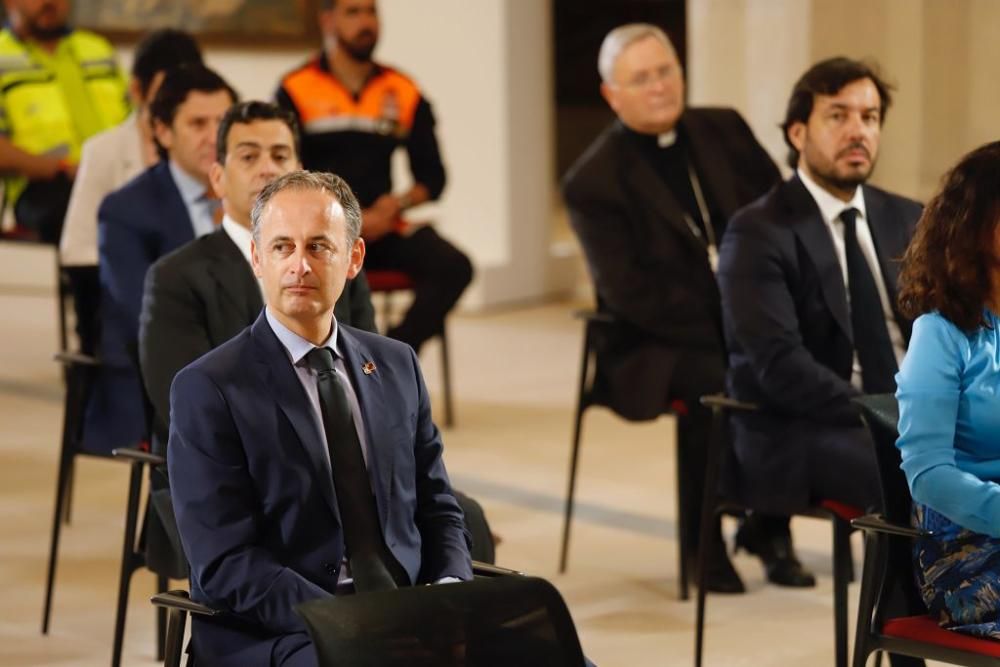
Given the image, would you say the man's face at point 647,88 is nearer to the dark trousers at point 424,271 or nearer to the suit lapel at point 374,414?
the dark trousers at point 424,271

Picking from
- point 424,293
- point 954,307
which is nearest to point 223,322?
point 954,307

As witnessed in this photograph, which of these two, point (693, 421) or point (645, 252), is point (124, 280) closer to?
point (645, 252)

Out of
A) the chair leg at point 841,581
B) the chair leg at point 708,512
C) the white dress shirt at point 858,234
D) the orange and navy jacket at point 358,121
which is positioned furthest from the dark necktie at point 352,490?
the orange and navy jacket at point 358,121

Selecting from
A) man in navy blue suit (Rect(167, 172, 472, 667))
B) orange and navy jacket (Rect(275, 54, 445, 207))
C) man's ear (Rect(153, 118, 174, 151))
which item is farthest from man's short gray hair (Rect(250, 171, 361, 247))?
orange and navy jacket (Rect(275, 54, 445, 207))

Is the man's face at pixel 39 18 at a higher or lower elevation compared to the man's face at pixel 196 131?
higher

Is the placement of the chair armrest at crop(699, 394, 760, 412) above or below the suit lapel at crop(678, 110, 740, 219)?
below

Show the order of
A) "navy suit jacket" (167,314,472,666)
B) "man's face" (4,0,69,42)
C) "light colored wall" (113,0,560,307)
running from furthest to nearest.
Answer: "light colored wall" (113,0,560,307), "man's face" (4,0,69,42), "navy suit jacket" (167,314,472,666)

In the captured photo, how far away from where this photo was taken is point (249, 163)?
3771 millimetres

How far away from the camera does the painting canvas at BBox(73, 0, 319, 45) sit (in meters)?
9.55

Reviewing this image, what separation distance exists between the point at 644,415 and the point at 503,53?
4687mm

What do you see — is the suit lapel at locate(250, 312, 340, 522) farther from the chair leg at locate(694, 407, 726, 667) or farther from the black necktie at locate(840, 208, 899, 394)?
the black necktie at locate(840, 208, 899, 394)

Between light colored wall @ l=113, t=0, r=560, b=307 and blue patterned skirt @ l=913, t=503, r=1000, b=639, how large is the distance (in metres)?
6.22

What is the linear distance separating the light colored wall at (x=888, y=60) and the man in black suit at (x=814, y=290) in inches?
121

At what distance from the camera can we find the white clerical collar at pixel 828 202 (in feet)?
13.1
